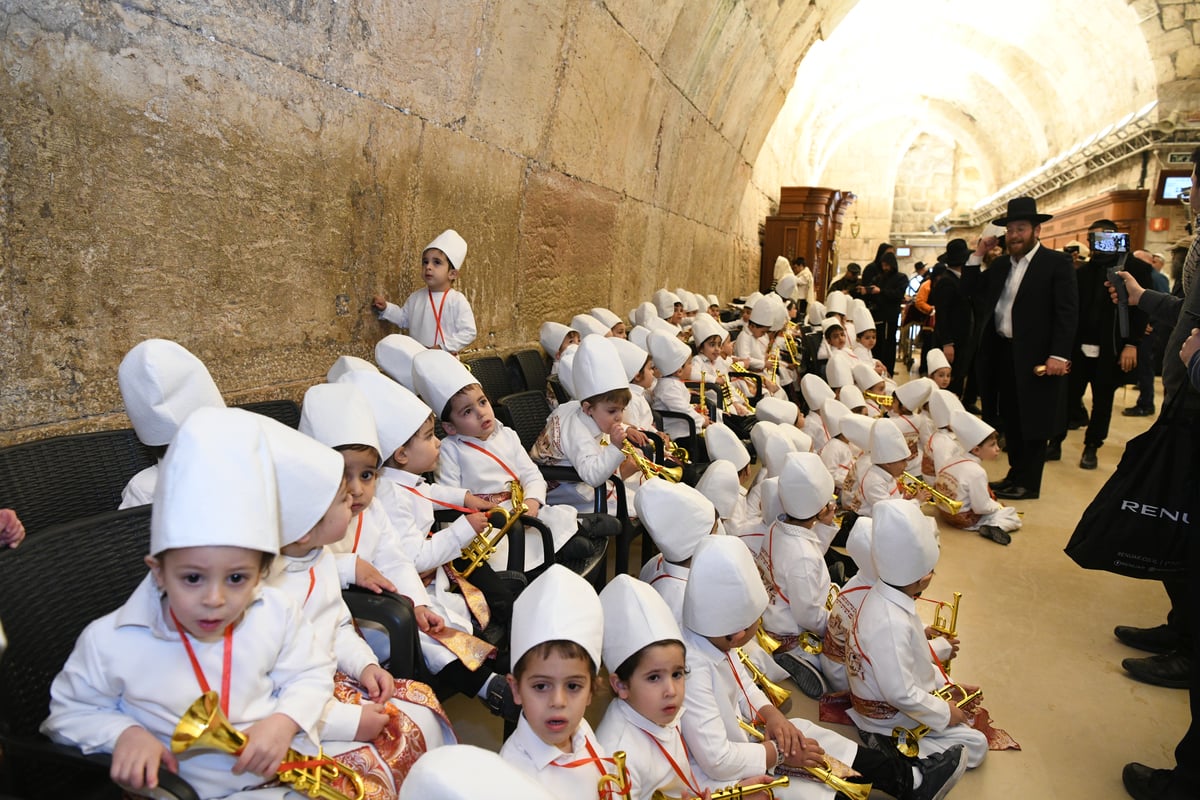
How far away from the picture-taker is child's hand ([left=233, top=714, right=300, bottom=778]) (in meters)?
1.43

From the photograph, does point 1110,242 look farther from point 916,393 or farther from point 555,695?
point 555,695

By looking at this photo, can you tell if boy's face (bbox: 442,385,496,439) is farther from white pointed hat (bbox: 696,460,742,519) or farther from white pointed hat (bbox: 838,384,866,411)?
white pointed hat (bbox: 838,384,866,411)

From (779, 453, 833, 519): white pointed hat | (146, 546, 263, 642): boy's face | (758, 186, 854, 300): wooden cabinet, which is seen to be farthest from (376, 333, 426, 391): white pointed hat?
(758, 186, 854, 300): wooden cabinet

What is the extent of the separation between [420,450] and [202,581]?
1.21 metres

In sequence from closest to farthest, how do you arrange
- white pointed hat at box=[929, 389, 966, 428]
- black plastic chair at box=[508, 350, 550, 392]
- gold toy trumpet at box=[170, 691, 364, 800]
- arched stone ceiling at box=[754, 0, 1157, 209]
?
gold toy trumpet at box=[170, 691, 364, 800] < black plastic chair at box=[508, 350, 550, 392] < white pointed hat at box=[929, 389, 966, 428] < arched stone ceiling at box=[754, 0, 1157, 209]

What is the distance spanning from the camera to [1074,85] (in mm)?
15664

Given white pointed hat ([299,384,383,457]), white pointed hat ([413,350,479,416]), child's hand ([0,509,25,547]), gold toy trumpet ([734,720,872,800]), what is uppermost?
white pointed hat ([413,350,479,416])

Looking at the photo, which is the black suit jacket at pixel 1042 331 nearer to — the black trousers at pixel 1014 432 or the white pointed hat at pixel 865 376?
the black trousers at pixel 1014 432

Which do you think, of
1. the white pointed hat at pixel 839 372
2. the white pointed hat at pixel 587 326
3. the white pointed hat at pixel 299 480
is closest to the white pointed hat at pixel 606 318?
the white pointed hat at pixel 587 326

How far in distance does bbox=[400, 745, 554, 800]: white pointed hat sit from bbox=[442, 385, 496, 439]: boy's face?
6.43 ft

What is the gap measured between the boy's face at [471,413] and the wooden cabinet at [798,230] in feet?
40.3

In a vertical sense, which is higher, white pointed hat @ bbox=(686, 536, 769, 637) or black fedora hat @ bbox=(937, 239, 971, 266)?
black fedora hat @ bbox=(937, 239, 971, 266)

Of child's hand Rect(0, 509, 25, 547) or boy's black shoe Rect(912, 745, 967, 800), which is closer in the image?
child's hand Rect(0, 509, 25, 547)

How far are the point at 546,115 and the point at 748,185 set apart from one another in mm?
8067
